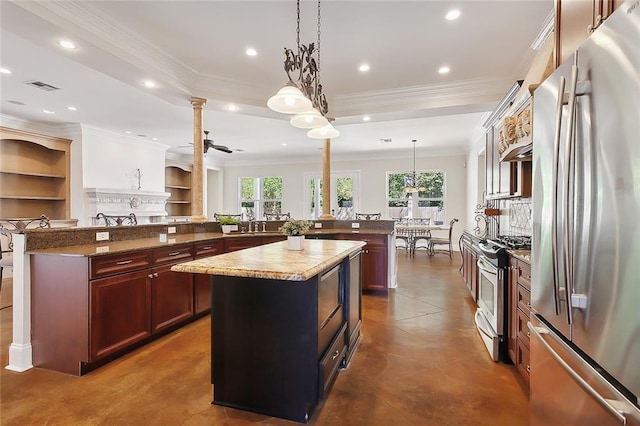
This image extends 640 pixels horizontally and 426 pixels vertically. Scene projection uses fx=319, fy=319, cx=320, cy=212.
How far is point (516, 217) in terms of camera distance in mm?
3916

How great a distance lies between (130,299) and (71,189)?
16.7 feet

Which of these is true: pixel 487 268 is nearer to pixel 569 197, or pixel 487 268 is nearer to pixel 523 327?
pixel 523 327

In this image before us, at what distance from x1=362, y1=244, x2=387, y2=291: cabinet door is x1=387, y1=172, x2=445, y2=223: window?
16.5 ft

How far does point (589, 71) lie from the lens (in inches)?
39.8

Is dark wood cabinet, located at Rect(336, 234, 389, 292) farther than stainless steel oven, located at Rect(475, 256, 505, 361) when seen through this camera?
Yes

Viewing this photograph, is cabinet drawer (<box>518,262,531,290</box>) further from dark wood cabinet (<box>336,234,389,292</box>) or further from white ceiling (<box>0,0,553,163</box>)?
dark wood cabinet (<box>336,234,389,292</box>)

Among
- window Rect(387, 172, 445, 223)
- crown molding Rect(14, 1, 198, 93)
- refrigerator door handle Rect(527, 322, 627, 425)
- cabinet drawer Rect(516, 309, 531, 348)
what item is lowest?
cabinet drawer Rect(516, 309, 531, 348)

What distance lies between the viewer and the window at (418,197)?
9086 millimetres

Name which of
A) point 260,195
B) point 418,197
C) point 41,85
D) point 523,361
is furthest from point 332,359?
point 260,195

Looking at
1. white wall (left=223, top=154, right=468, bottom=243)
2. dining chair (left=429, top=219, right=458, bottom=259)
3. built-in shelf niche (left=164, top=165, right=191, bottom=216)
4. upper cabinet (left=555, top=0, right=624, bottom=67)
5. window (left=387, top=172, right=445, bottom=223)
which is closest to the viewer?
upper cabinet (left=555, top=0, right=624, bottom=67)

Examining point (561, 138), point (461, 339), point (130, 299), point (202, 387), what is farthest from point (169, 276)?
point (561, 138)

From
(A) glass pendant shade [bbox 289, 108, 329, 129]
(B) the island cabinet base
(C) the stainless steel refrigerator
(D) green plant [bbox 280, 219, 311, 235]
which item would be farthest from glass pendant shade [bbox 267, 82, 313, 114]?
(C) the stainless steel refrigerator

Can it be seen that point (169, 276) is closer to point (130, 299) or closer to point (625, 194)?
point (130, 299)

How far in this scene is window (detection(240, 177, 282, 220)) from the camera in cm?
1065
